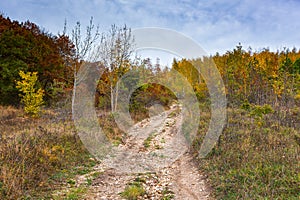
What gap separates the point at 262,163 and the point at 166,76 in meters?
19.8

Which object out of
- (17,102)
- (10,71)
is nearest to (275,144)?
(10,71)

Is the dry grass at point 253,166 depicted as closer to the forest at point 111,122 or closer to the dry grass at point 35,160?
the forest at point 111,122

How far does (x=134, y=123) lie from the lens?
16.4 meters

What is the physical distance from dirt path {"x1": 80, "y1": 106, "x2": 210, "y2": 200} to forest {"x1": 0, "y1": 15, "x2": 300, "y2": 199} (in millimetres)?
445

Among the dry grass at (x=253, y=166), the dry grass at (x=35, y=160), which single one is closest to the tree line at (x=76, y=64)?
the dry grass at (x=35, y=160)

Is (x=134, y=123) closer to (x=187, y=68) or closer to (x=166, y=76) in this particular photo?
(x=166, y=76)

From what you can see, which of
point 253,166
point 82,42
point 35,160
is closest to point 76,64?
point 82,42

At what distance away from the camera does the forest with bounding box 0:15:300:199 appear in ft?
18.3

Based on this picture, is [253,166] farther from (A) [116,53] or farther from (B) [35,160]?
(A) [116,53]

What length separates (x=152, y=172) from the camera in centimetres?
734

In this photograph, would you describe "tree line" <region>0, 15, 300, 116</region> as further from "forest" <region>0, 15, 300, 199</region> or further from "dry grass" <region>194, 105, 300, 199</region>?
"dry grass" <region>194, 105, 300, 199</region>

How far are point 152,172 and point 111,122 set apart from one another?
275 inches

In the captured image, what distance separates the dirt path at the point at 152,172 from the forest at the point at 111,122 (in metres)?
0.44

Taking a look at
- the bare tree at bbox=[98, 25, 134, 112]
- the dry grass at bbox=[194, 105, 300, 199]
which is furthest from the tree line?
the dry grass at bbox=[194, 105, 300, 199]
